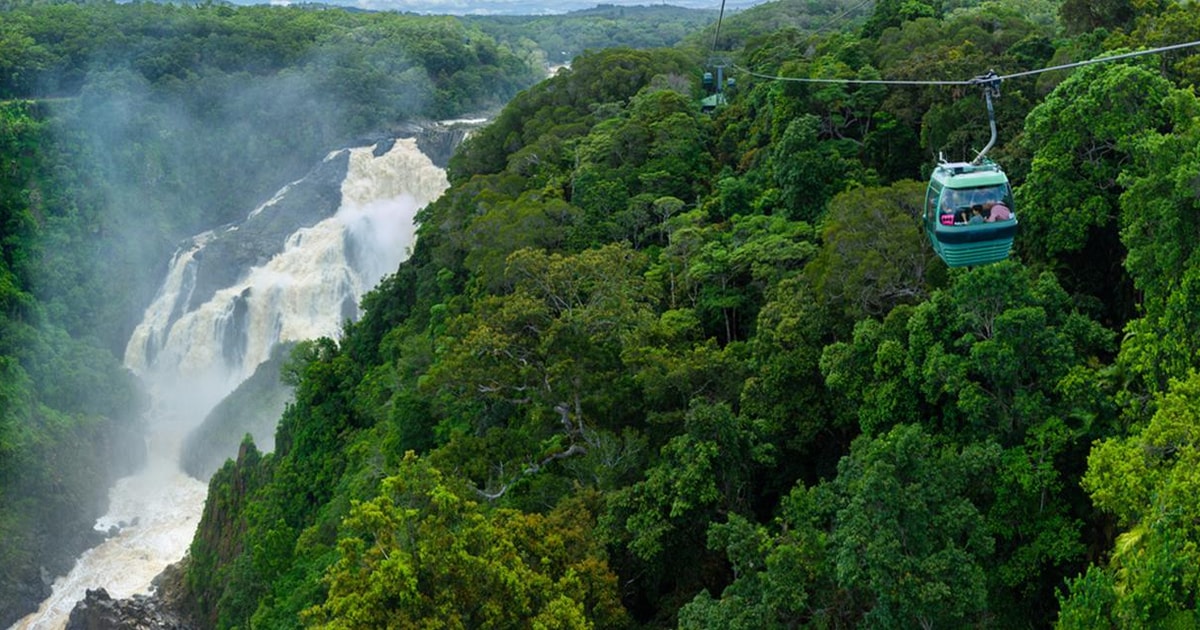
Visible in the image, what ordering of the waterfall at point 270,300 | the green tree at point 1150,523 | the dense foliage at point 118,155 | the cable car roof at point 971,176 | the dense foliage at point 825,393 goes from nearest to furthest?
the green tree at point 1150,523
the dense foliage at point 825,393
the cable car roof at point 971,176
the dense foliage at point 118,155
the waterfall at point 270,300

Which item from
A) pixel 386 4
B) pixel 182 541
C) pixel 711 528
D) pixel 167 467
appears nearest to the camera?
pixel 711 528

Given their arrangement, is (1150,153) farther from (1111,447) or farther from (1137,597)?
(1137,597)

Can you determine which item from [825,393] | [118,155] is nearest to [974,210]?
[825,393]

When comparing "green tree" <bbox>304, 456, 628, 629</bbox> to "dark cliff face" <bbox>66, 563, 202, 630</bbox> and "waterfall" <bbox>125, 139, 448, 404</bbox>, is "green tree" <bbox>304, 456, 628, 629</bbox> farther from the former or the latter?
"waterfall" <bbox>125, 139, 448, 404</bbox>

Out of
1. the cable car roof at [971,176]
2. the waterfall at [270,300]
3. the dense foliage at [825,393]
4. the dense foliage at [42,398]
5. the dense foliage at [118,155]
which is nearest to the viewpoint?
the dense foliage at [825,393]

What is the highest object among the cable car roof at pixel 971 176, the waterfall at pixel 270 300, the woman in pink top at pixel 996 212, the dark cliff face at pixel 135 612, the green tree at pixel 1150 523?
the cable car roof at pixel 971 176

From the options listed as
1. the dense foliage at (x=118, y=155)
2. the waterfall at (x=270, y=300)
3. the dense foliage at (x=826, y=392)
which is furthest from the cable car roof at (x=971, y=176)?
the waterfall at (x=270, y=300)

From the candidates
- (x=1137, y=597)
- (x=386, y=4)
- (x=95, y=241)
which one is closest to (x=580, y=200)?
(x=1137, y=597)

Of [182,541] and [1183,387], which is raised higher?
[1183,387]

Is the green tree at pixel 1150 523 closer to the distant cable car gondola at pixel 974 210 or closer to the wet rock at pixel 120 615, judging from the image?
the distant cable car gondola at pixel 974 210
